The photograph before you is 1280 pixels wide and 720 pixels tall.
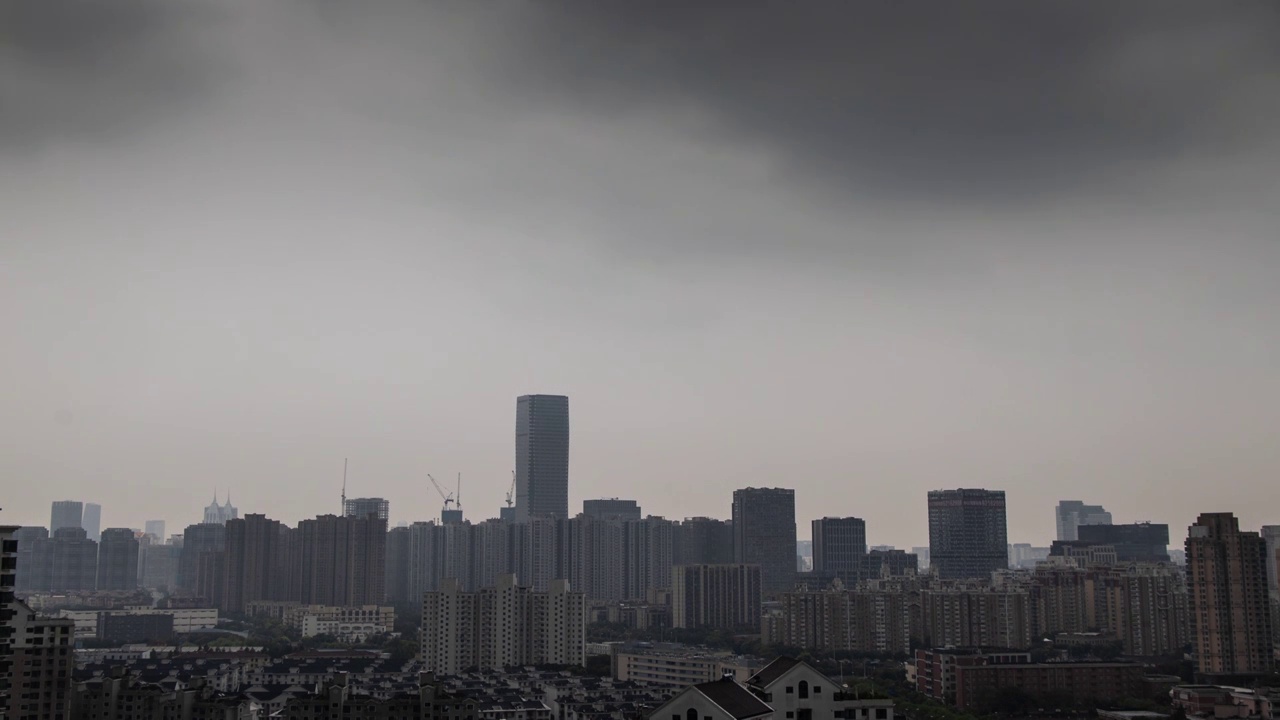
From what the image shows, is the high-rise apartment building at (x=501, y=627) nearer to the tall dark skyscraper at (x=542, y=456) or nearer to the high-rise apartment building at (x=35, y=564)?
the high-rise apartment building at (x=35, y=564)

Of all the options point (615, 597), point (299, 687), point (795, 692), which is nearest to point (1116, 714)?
point (795, 692)

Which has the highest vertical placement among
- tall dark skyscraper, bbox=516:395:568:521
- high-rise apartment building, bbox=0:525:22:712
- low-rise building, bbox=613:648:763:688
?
tall dark skyscraper, bbox=516:395:568:521

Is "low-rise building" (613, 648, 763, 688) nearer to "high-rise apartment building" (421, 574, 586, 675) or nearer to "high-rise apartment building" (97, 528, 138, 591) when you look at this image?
"high-rise apartment building" (421, 574, 586, 675)

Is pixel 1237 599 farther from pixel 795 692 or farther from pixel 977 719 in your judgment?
pixel 795 692

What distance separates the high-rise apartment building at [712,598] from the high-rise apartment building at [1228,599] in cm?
2003

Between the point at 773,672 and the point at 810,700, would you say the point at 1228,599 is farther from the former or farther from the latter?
the point at 810,700

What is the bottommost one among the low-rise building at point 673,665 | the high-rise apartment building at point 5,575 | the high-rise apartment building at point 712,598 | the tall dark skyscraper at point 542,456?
the low-rise building at point 673,665

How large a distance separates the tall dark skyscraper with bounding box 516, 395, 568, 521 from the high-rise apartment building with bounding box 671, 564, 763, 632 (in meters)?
35.1

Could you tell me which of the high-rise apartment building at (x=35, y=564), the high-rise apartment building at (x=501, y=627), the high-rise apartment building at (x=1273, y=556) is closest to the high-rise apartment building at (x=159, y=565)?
the high-rise apartment building at (x=35, y=564)

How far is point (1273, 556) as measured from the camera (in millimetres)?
40969

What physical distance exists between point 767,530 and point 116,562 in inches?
1396

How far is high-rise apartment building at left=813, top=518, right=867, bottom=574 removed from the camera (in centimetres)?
7181

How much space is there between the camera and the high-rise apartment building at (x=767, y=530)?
68125 mm

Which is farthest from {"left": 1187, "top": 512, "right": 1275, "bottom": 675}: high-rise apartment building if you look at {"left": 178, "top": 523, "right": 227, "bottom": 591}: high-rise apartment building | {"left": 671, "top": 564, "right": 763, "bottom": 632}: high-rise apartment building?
{"left": 178, "top": 523, "right": 227, "bottom": 591}: high-rise apartment building
